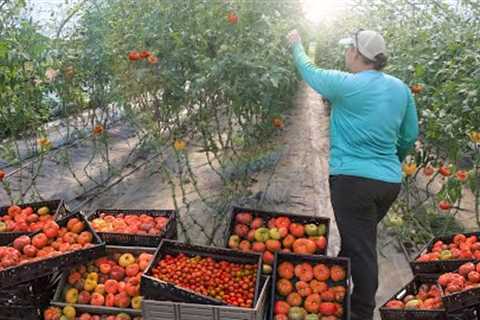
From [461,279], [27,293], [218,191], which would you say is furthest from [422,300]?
[218,191]

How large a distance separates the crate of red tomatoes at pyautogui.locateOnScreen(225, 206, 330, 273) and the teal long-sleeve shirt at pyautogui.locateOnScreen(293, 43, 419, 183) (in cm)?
54

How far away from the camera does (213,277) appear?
2877 mm

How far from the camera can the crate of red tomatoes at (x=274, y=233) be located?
316 centimetres

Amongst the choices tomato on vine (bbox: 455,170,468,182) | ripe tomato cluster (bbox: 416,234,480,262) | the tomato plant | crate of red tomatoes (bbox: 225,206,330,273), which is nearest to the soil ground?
the tomato plant

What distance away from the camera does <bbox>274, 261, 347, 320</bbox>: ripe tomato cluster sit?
9.12ft

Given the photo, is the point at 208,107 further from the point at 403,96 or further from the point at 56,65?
the point at 403,96

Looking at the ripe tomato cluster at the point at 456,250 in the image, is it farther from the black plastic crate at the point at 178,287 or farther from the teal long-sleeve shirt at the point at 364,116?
the black plastic crate at the point at 178,287

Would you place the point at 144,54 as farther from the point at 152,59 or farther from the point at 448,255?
the point at 448,255

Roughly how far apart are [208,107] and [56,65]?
1.39m

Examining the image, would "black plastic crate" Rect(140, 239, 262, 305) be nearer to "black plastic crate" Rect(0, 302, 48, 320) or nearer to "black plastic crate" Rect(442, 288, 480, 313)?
"black plastic crate" Rect(0, 302, 48, 320)

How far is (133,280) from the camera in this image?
9.70ft

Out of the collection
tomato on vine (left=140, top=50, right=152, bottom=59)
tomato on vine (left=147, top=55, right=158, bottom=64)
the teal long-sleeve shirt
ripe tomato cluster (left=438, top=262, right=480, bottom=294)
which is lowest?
ripe tomato cluster (left=438, top=262, right=480, bottom=294)

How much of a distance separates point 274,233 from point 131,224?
3.05 feet

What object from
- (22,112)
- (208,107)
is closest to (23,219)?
(22,112)
